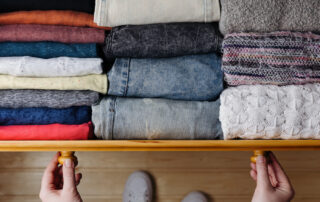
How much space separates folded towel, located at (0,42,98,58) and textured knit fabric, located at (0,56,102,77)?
0.01 metres

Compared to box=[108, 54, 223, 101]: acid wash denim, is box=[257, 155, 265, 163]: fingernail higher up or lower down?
lower down

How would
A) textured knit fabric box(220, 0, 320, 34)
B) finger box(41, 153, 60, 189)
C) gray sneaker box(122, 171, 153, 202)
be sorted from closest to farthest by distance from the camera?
1. textured knit fabric box(220, 0, 320, 34)
2. finger box(41, 153, 60, 189)
3. gray sneaker box(122, 171, 153, 202)

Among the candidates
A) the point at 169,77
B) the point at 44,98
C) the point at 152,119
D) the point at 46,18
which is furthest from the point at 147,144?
the point at 46,18

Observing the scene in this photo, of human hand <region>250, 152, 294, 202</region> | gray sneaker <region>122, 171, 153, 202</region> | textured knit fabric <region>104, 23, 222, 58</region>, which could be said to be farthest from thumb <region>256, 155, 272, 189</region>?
gray sneaker <region>122, 171, 153, 202</region>

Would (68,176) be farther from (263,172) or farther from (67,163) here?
(263,172)

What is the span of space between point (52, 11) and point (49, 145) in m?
0.35

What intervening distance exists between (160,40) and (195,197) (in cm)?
71

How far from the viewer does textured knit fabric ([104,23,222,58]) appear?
0.59m

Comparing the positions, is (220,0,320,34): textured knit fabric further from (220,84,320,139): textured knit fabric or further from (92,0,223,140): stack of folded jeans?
(220,84,320,139): textured knit fabric

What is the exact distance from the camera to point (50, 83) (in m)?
0.59

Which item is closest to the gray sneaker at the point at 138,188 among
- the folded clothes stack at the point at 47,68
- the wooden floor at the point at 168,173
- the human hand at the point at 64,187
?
the wooden floor at the point at 168,173

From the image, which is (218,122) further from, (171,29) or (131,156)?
(131,156)

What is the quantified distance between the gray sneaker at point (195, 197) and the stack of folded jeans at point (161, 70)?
462 mm

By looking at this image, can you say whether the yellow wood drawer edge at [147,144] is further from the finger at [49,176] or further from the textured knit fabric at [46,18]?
the textured knit fabric at [46,18]
